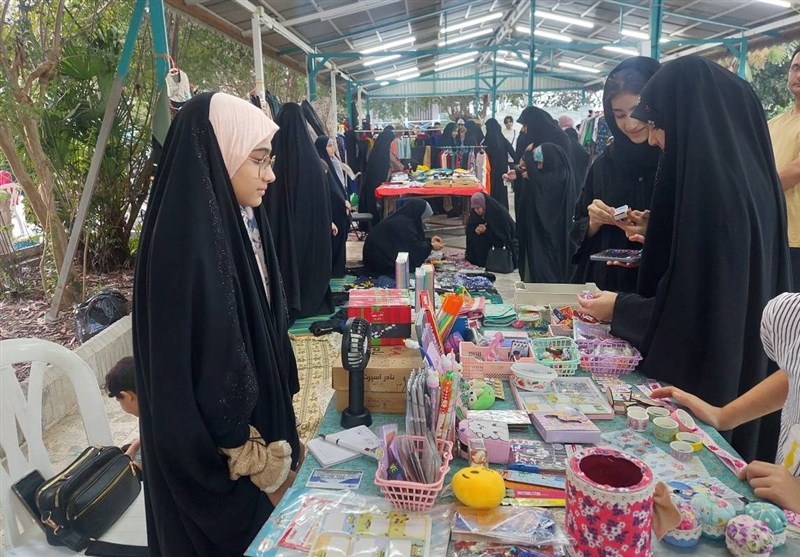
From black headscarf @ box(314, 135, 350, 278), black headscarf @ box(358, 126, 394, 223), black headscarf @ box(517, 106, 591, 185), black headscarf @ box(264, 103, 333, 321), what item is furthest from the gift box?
black headscarf @ box(358, 126, 394, 223)

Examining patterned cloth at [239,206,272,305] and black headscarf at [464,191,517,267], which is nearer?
patterned cloth at [239,206,272,305]

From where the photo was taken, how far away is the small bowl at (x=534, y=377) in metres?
1.53

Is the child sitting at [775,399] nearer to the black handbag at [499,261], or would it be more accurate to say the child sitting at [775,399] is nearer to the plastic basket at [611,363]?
the plastic basket at [611,363]

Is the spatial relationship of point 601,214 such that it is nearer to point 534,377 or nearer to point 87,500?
point 534,377

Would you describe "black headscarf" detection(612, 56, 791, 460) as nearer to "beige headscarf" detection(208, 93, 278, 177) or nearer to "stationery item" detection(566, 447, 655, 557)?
"stationery item" detection(566, 447, 655, 557)

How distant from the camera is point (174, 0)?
15.6 feet

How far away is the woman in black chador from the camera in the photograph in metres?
1.49

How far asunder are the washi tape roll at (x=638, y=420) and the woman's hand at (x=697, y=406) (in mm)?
127

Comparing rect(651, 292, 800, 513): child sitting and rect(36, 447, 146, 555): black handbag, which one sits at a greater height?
rect(651, 292, 800, 513): child sitting

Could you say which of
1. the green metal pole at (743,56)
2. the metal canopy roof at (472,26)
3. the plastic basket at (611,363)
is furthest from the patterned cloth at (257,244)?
→ the green metal pole at (743,56)

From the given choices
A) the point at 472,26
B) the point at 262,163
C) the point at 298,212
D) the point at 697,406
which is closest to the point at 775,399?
the point at 697,406

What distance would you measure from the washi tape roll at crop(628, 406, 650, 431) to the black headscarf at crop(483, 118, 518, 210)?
7104 mm

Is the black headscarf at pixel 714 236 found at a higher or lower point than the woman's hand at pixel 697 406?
higher

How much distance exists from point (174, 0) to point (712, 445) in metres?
5.17
